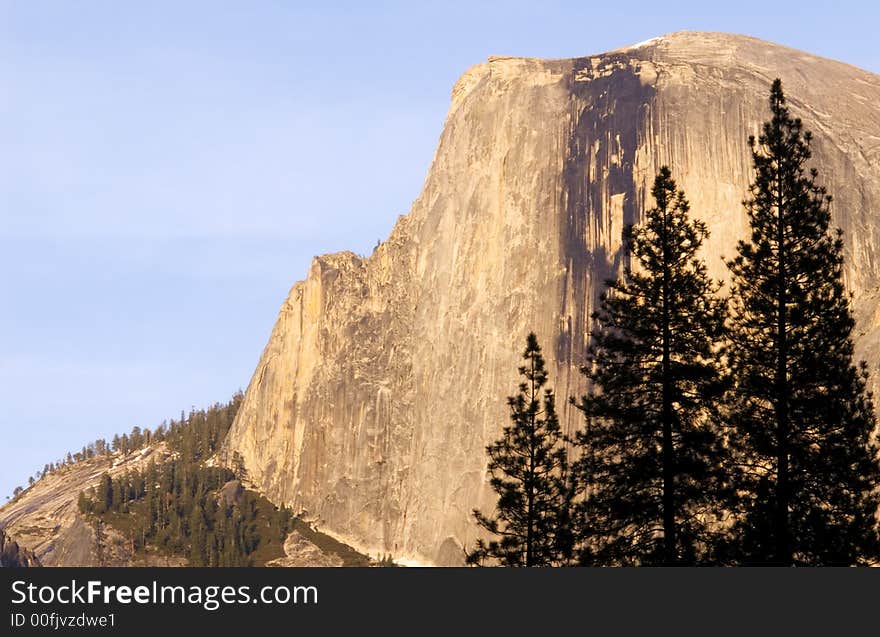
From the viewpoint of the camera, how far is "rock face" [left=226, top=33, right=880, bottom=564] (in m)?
170

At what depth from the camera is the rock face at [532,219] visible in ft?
557

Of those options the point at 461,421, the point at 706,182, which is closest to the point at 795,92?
the point at 706,182

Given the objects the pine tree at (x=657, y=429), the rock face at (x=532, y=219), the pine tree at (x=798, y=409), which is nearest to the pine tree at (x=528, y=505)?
the pine tree at (x=657, y=429)

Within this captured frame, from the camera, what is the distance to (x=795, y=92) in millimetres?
174250

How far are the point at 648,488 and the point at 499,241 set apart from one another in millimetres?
124985

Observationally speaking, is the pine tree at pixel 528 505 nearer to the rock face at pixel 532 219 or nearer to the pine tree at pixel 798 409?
the pine tree at pixel 798 409

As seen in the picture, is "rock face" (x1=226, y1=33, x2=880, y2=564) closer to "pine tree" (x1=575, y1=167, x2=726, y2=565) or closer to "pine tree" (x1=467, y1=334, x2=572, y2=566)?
"pine tree" (x1=467, y1=334, x2=572, y2=566)

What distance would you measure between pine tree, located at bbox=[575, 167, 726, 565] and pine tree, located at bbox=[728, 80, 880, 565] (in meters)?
1.33

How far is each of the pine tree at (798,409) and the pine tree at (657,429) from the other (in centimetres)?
133

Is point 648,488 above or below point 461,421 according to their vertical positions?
below

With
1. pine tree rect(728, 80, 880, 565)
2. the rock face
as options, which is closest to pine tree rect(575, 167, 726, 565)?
pine tree rect(728, 80, 880, 565)

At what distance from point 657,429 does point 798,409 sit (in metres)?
4.97

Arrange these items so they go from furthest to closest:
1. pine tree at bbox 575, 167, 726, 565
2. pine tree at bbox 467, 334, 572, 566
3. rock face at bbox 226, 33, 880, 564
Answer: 1. rock face at bbox 226, 33, 880, 564
2. pine tree at bbox 467, 334, 572, 566
3. pine tree at bbox 575, 167, 726, 565

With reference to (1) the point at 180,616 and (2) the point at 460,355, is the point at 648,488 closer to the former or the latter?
(1) the point at 180,616
